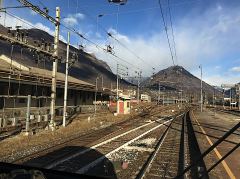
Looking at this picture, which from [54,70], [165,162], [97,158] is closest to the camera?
[165,162]

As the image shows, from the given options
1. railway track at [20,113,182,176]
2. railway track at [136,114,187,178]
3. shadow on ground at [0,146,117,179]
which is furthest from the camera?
railway track at [20,113,182,176]

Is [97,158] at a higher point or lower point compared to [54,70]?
lower

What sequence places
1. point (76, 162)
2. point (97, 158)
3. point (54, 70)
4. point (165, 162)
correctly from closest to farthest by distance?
1. point (76, 162)
2. point (165, 162)
3. point (97, 158)
4. point (54, 70)

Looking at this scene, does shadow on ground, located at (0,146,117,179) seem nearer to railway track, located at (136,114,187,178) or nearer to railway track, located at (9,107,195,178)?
railway track, located at (9,107,195,178)

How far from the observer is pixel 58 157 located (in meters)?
13.6

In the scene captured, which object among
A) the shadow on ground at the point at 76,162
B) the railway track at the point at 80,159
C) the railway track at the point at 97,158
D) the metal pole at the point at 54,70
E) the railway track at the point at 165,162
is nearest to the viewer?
the railway track at the point at 165,162

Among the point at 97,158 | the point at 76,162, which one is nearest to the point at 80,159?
the point at 76,162

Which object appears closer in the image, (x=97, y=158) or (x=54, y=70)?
(x=97, y=158)

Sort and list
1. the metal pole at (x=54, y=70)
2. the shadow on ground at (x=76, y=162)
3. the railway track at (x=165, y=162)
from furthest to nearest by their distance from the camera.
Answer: the metal pole at (x=54, y=70)
the shadow on ground at (x=76, y=162)
the railway track at (x=165, y=162)

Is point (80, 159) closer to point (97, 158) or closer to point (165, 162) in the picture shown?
point (97, 158)

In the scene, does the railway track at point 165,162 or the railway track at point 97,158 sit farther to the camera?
the railway track at point 97,158

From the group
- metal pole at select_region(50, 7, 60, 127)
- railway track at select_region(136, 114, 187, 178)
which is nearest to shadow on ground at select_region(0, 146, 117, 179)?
railway track at select_region(136, 114, 187, 178)

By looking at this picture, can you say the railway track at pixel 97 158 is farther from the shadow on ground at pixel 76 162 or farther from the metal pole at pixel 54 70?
the metal pole at pixel 54 70

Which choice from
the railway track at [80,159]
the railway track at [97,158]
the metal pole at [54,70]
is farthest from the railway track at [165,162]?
the metal pole at [54,70]
